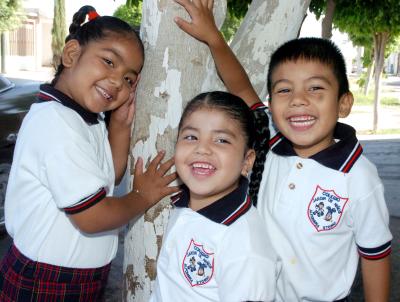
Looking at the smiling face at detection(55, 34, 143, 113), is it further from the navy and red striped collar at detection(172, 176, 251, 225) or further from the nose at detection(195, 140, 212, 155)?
the navy and red striped collar at detection(172, 176, 251, 225)

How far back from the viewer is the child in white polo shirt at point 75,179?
1.50 m

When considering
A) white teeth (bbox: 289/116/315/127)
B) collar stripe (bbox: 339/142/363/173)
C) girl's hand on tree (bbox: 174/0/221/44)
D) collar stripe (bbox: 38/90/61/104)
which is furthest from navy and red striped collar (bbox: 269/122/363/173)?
collar stripe (bbox: 38/90/61/104)

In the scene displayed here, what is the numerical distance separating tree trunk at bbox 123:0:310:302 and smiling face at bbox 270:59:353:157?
31 cm

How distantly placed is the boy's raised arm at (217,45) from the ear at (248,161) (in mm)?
327

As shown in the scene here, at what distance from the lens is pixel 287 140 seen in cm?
174

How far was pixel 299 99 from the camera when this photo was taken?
1574 millimetres

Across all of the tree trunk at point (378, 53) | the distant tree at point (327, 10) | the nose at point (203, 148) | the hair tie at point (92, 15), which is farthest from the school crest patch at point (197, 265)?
the tree trunk at point (378, 53)

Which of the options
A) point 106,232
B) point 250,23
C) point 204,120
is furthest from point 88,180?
point 250,23

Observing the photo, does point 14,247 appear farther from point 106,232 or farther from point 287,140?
point 287,140

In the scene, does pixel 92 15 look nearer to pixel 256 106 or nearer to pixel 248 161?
pixel 256 106

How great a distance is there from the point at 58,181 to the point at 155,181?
38 centimetres

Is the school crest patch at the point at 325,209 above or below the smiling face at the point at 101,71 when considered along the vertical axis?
below

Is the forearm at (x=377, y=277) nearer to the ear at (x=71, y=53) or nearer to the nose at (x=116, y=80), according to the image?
the nose at (x=116, y=80)

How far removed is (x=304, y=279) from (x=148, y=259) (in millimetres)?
579
